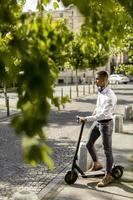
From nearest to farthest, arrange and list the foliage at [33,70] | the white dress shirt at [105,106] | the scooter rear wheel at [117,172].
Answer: the foliage at [33,70]
the white dress shirt at [105,106]
the scooter rear wheel at [117,172]

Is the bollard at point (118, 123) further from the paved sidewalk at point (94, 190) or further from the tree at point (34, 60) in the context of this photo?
the tree at point (34, 60)

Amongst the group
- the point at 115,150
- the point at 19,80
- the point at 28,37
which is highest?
the point at 28,37

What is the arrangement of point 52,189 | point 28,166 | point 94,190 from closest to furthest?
1. point 94,190
2. point 52,189
3. point 28,166

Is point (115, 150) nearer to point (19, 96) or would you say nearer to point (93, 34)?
point (93, 34)

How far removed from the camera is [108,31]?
3.27 m

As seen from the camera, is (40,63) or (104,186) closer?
(40,63)

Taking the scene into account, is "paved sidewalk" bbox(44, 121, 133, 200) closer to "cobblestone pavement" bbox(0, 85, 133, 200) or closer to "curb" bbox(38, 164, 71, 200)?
"curb" bbox(38, 164, 71, 200)

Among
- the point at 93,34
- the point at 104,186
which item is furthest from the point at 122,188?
the point at 93,34

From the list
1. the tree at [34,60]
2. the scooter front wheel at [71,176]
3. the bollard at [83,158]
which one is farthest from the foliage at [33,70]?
the bollard at [83,158]

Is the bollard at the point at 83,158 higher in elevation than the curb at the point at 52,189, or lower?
higher

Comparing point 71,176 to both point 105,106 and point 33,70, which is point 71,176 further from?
point 33,70

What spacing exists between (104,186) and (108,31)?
5054mm

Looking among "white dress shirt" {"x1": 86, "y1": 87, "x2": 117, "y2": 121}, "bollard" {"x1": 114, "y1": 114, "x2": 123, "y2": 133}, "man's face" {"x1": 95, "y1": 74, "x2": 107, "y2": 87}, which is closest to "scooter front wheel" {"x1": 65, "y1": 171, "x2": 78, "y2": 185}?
"white dress shirt" {"x1": 86, "y1": 87, "x2": 117, "y2": 121}

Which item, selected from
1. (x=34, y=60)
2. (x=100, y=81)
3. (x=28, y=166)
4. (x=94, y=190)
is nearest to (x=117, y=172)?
(x=94, y=190)
